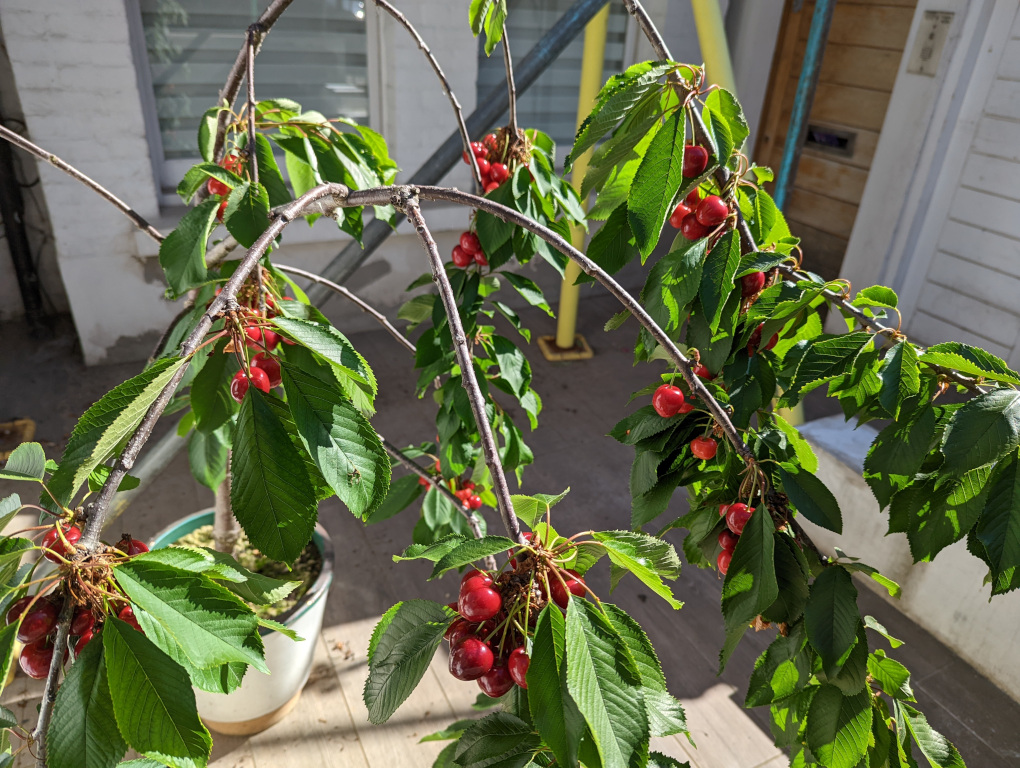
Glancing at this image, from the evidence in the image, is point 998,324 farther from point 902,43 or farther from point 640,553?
point 640,553

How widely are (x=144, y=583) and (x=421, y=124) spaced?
10.2 feet

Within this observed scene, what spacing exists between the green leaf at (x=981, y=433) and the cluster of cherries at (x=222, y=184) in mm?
801

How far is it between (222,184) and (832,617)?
2.95 ft

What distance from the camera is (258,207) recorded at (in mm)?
833

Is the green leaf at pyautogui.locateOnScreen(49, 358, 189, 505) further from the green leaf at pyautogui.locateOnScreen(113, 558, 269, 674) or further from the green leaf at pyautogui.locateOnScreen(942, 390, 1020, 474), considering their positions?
the green leaf at pyautogui.locateOnScreen(942, 390, 1020, 474)

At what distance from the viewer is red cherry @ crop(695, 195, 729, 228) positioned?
782mm

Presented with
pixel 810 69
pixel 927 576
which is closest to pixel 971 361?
pixel 810 69

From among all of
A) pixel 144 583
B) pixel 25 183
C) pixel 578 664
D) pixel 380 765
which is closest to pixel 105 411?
pixel 144 583

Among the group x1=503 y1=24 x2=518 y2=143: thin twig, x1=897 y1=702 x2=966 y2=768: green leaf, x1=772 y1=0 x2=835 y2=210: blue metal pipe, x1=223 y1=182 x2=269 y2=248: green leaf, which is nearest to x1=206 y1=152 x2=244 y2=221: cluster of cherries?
x1=223 y1=182 x2=269 y2=248: green leaf

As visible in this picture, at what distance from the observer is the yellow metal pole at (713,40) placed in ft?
5.32

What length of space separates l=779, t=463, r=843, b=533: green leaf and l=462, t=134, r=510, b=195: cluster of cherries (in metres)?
0.63

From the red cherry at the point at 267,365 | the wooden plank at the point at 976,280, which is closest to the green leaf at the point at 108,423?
the red cherry at the point at 267,365

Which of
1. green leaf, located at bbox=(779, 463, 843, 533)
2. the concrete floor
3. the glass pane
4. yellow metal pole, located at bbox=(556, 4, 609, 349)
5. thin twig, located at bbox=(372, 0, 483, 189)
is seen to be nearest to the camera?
green leaf, located at bbox=(779, 463, 843, 533)

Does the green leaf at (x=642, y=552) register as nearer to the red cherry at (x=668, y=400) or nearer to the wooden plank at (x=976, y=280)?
the red cherry at (x=668, y=400)
